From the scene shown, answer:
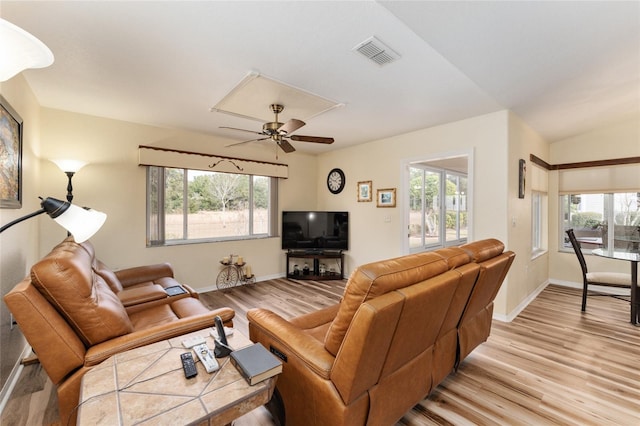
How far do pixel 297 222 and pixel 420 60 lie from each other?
11.8 ft

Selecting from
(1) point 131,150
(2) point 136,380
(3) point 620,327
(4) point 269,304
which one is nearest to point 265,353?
(2) point 136,380

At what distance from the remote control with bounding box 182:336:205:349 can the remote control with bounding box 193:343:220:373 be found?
5 cm

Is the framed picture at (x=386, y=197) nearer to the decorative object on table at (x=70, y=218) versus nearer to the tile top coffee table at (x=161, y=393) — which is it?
the tile top coffee table at (x=161, y=393)

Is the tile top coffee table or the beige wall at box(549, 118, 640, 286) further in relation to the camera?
the beige wall at box(549, 118, 640, 286)

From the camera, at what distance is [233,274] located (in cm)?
476

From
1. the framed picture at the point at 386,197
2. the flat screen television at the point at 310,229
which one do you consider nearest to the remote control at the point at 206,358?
the framed picture at the point at 386,197

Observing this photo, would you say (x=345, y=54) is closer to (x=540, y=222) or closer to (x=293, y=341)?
(x=293, y=341)

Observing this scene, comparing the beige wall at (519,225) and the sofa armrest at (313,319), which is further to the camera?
the beige wall at (519,225)

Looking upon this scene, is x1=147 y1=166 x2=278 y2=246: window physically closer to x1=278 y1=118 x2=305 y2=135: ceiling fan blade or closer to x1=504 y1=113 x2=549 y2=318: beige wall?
x1=278 y1=118 x2=305 y2=135: ceiling fan blade

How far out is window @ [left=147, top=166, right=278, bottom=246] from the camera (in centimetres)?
406

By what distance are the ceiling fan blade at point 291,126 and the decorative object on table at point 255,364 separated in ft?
6.33

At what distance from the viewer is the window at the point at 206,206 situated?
13.3ft

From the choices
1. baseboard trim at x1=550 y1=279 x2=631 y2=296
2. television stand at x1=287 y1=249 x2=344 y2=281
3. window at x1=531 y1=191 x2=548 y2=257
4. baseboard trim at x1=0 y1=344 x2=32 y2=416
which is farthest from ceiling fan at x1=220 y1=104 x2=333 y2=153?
baseboard trim at x1=550 y1=279 x2=631 y2=296

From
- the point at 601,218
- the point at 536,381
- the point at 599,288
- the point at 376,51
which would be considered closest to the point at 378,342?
the point at 536,381
